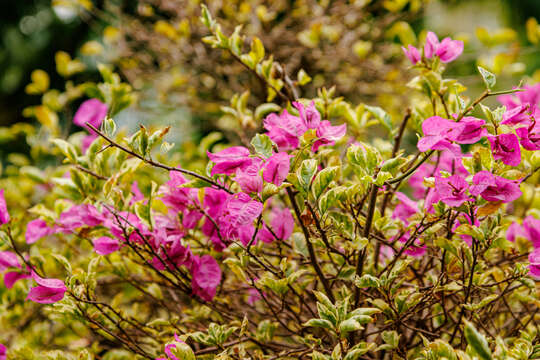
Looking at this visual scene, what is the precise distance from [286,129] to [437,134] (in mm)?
189

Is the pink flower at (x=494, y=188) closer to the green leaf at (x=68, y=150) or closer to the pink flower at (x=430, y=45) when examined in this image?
the pink flower at (x=430, y=45)

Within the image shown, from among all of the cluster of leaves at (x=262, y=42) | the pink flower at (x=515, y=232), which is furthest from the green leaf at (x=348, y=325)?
the cluster of leaves at (x=262, y=42)

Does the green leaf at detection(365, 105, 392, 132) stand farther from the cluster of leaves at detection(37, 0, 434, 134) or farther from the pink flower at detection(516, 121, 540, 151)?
the cluster of leaves at detection(37, 0, 434, 134)

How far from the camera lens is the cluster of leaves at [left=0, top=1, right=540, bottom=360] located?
0.47 meters

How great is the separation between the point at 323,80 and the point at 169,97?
86cm

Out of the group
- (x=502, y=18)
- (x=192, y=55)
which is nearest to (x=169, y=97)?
(x=192, y=55)

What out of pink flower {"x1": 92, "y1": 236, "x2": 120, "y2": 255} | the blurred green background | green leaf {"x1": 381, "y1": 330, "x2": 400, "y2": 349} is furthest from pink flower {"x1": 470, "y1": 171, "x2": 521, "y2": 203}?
the blurred green background

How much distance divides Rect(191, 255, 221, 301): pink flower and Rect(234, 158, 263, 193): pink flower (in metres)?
0.21

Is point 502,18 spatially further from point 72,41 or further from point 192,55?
point 72,41

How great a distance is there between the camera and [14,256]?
72 cm

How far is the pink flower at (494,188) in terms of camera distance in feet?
1.45

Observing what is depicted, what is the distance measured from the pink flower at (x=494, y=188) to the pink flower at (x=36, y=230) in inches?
29.0

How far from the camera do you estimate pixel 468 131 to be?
0.47 metres

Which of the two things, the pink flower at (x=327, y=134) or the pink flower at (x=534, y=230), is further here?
the pink flower at (x=534, y=230)
